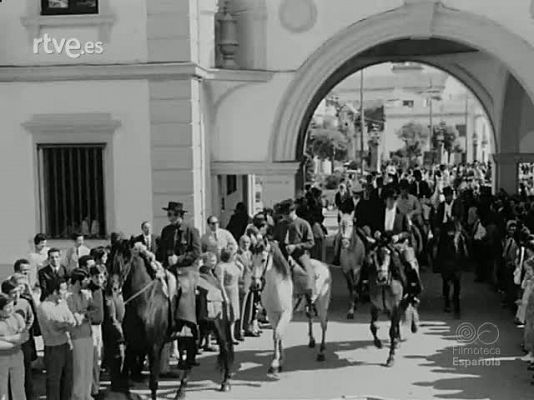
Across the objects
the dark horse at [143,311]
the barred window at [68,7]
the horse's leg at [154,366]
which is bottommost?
the horse's leg at [154,366]

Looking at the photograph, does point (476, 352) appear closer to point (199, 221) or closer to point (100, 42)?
point (199, 221)

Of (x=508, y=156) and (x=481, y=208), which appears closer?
(x=481, y=208)

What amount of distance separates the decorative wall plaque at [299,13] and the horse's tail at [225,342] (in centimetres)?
720

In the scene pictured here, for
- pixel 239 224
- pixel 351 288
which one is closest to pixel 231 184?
pixel 239 224

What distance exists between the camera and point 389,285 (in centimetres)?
1148

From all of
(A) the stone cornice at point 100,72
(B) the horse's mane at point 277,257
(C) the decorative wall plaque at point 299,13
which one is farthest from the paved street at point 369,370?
(C) the decorative wall plaque at point 299,13

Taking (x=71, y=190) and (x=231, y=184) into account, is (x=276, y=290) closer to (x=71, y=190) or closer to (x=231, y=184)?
(x=71, y=190)

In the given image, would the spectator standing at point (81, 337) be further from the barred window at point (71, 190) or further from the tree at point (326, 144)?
the tree at point (326, 144)

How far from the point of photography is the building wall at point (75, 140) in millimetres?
14977

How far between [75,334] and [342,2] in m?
8.96

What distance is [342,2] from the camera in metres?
16.2

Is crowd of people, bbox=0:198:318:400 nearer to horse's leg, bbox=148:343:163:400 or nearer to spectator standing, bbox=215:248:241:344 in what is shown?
spectator standing, bbox=215:248:241:344

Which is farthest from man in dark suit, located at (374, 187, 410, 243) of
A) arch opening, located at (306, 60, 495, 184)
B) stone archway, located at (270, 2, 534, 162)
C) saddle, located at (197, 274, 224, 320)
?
arch opening, located at (306, 60, 495, 184)

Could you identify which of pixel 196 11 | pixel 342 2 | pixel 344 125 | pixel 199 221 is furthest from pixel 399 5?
pixel 344 125
